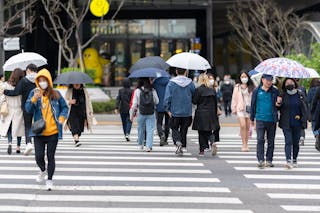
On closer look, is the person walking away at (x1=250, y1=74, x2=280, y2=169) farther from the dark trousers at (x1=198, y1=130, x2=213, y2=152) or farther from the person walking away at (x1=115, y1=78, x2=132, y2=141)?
the person walking away at (x1=115, y1=78, x2=132, y2=141)

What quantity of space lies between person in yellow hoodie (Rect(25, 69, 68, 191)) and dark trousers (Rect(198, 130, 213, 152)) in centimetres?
463

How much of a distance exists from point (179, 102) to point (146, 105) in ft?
3.85

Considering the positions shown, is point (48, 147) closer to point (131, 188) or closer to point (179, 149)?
point (131, 188)

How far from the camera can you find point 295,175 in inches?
474

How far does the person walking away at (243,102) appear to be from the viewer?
15.7m

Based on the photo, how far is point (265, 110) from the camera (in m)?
12.5

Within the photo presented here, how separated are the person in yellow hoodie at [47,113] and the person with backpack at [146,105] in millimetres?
5070

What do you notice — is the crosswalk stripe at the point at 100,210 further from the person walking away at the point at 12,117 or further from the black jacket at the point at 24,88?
the person walking away at the point at 12,117

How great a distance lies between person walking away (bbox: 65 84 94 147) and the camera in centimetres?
1645

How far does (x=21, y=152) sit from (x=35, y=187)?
4990 mm

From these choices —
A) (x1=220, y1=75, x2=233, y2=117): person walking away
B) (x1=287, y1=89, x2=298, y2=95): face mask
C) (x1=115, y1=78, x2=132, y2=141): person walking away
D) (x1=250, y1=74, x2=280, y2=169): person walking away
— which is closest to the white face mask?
(x1=250, y1=74, x2=280, y2=169): person walking away

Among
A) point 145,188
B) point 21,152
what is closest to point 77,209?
point 145,188

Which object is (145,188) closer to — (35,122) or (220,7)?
(35,122)

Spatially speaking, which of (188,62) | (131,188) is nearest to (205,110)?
(188,62)
